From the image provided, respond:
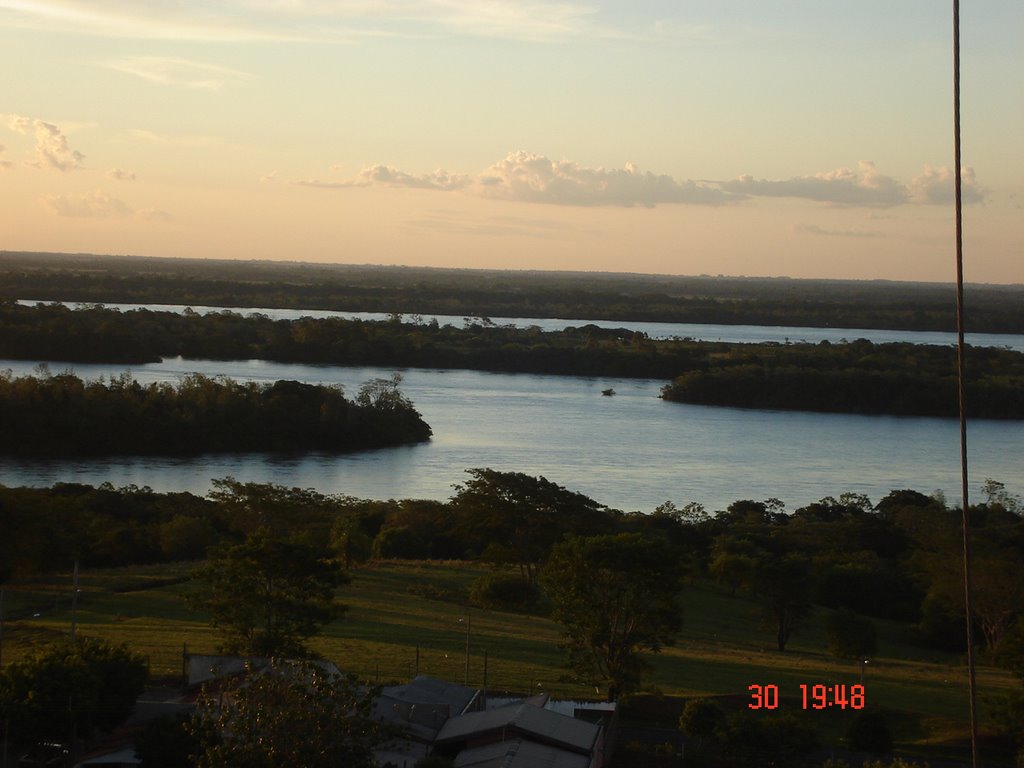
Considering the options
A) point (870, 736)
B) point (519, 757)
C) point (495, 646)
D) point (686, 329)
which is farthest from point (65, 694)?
point (686, 329)

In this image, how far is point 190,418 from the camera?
3756 cm

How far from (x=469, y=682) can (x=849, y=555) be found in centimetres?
1232

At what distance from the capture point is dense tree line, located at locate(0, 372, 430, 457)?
119ft

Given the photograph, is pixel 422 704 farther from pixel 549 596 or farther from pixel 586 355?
pixel 586 355

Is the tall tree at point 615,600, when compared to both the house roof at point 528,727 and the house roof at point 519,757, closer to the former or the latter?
the house roof at point 528,727

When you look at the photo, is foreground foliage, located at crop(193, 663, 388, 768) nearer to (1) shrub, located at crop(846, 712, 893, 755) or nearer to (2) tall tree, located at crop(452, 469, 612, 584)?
(1) shrub, located at crop(846, 712, 893, 755)

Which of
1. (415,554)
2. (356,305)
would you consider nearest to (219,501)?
(415,554)

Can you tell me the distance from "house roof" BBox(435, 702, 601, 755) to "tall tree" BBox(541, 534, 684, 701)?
221 cm

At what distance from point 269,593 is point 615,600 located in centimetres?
320

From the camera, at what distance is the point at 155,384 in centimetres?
3994

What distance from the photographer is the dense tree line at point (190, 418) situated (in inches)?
1428

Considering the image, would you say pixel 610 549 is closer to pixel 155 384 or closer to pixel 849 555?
pixel 849 555

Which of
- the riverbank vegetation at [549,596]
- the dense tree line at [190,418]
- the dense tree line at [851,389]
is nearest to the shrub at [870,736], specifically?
the riverbank vegetation at [549,596]

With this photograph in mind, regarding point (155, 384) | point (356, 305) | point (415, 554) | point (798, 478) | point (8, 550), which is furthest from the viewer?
point (356, 305)
